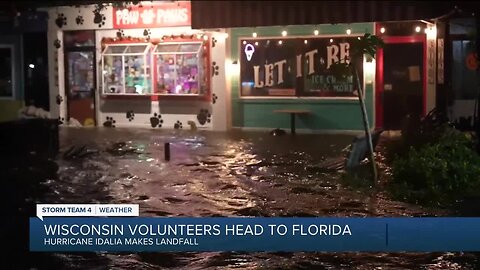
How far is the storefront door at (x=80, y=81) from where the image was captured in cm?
1262

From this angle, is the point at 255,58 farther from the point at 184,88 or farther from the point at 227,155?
the point at 227,155

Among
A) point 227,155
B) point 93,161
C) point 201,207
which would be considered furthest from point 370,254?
point 93,161

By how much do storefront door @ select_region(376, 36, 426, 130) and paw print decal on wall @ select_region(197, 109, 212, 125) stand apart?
3.77 m

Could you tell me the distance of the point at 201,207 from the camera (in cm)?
722

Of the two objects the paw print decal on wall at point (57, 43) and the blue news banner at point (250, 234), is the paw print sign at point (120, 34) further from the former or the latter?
the blue news banner at point (250, 234)

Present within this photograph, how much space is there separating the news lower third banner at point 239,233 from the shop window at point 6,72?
616 cm

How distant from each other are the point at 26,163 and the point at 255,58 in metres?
6.17

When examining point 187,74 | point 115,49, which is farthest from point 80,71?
point 187,74

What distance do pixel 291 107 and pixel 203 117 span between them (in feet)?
7.07

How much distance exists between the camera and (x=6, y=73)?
35.4ft

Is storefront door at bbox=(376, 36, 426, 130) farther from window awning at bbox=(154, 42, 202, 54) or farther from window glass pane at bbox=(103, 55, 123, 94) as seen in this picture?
window glass pane at bbox=(103, 55, 123, 94)

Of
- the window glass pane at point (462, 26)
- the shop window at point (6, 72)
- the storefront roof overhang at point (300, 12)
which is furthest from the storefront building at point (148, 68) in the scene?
the storefront roof overhang at point (300, 12)

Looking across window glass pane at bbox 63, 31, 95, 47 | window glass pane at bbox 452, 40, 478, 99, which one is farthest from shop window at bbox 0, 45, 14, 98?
window glass pane at bbox 452, 40, 478, 99

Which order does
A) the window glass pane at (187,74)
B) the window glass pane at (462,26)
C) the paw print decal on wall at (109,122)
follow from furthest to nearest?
1. the window glass pane at (187,74)
2. the paw print decal on wall at (109,122)
3. the window glass pane at (462,26)
